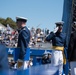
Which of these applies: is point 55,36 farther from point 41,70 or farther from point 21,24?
point 41,70

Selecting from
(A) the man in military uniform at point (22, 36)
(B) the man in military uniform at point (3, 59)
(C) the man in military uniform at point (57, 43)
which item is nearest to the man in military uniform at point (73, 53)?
(A) the man in military uniform at point (22, 36)

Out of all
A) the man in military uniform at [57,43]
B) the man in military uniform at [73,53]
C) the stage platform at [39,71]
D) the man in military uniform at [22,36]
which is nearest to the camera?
the stage platform at [39,71]

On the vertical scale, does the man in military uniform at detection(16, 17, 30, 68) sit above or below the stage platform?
above

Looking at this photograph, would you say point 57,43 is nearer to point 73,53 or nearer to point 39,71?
Answer: point 73,53

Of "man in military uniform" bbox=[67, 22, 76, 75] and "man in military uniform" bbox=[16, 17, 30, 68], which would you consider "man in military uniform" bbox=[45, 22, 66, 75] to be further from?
"man in military uniform" bbox=[67, 22, 76, 75]

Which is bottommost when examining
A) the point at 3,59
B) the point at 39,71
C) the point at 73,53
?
the point at 39,71

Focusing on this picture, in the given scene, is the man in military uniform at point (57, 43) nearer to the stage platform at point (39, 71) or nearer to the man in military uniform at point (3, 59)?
the stage platform at point (39, 71)

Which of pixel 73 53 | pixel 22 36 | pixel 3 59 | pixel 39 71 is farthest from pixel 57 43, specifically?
pixel 3 59

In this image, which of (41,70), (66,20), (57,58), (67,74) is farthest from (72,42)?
(66,20)

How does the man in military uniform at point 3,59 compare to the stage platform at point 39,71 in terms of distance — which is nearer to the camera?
the man in military uniform at point 3,59

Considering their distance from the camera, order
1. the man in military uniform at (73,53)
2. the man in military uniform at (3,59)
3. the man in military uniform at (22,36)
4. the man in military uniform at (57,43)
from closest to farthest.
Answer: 1. the man in military uniform at (3,59)
2. the man in military uniform at (73,53)
3. the man in military uniform at (22,36)
4. the man in military uniform at (57,43)

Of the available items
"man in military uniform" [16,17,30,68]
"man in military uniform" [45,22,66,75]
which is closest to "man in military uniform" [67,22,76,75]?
"man in military uniform" [16,17,30,68]

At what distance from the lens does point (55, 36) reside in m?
8.48

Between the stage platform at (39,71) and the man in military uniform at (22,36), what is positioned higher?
the man in military uniform at (22,36)
